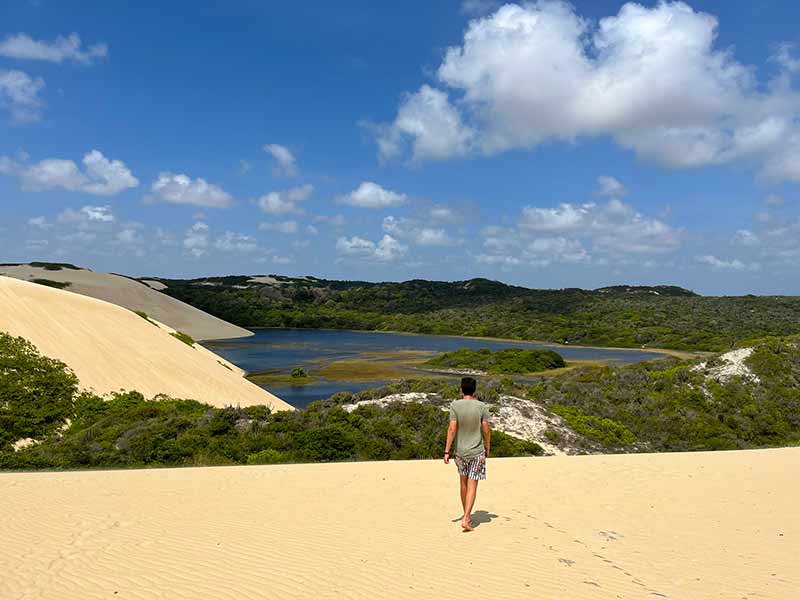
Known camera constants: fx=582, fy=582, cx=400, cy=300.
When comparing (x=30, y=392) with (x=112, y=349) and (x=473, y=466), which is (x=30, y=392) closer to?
(x=112, y=349)

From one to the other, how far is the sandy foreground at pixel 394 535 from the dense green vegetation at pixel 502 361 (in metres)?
52.8

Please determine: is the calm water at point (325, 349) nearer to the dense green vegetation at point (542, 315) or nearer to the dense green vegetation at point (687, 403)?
the dense green vegetation at point (542, 315)

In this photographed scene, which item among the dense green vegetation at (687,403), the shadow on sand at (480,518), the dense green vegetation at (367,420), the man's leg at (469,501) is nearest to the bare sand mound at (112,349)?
the dense green vegetation at (367,420)

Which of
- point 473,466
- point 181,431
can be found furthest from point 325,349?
point 473,466

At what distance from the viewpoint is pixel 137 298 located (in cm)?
9338

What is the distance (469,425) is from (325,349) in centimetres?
8193

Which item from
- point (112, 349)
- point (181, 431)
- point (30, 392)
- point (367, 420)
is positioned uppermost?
point (112, 349)

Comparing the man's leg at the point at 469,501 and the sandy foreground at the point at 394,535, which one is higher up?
the man's leg at the point at 469,501

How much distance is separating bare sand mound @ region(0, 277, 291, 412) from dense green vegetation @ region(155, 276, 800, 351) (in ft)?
261

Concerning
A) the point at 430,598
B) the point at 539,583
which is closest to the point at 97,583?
the point at 430,598

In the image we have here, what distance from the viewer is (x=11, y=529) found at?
26.5 ft

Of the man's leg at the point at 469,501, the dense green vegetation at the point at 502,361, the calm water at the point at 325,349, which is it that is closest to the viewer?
the man's leg at the point at 469,501

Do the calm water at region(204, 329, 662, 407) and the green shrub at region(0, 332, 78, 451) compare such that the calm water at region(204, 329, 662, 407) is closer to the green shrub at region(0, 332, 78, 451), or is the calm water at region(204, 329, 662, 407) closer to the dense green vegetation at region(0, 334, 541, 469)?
the green shrub at region(0, 332, 78, 451)

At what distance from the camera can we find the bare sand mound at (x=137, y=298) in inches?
3585
